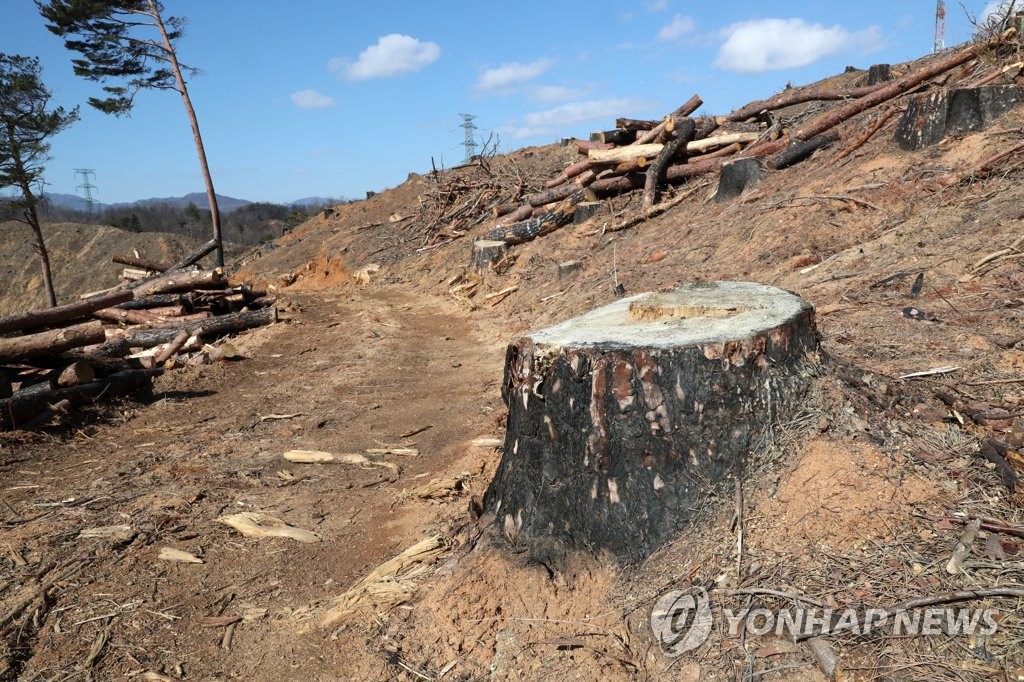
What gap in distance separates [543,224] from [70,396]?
8.63m

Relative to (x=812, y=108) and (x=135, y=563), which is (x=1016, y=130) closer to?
(x=812, y=108)

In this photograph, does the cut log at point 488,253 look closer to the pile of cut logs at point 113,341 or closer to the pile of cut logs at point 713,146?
the pile of cut logs at point 713,146

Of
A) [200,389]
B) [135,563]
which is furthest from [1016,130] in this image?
[200,389]

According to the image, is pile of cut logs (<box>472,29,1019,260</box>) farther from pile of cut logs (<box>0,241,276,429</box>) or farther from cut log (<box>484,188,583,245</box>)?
pile of cut logs (<box>0,241,276,429</box>)

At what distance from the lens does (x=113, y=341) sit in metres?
9.90

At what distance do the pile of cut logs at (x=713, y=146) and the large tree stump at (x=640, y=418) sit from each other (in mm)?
7533

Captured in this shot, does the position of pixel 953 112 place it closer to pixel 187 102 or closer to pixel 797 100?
pixel 797 100

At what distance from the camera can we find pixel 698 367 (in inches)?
109

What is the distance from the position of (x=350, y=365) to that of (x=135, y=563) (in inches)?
187

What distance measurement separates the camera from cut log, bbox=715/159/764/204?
33.0 ft

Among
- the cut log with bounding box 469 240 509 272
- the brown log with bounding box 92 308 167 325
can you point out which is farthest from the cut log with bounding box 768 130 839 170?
the brown log with bounding box 92 308 167 325

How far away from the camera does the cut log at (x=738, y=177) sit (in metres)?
10.1

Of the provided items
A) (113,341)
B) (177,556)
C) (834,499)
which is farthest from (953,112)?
(113,341)

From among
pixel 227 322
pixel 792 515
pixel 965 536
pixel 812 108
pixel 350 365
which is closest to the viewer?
pixel 965 536
